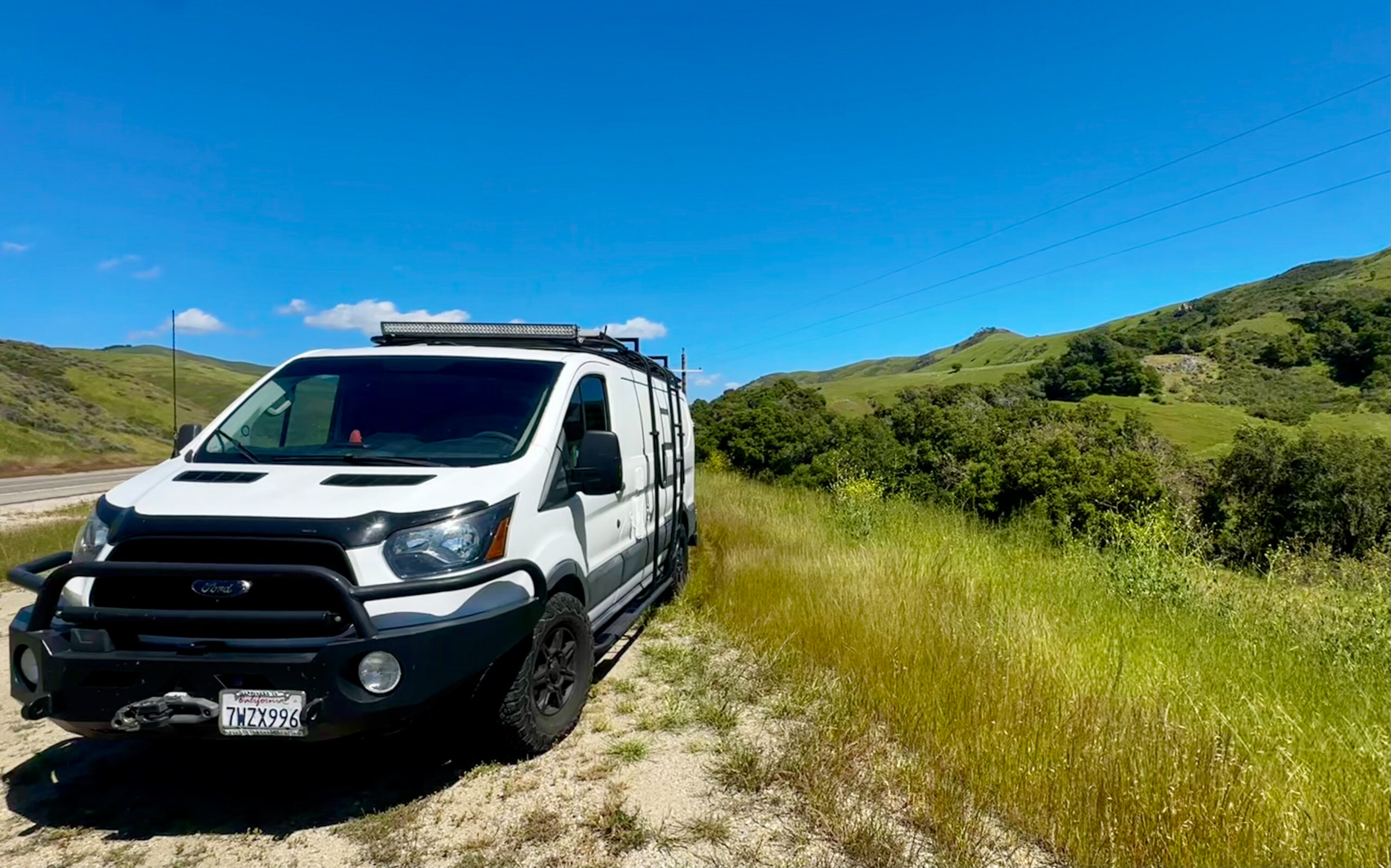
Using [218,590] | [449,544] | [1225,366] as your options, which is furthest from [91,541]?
[1225,366]

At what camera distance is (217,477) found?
3.34m

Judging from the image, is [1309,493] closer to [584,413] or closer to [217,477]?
[584,413]

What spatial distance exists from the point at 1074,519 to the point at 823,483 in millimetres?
11701

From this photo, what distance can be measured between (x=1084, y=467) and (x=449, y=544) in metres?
35.9

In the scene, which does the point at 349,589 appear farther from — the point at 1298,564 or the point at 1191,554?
the point at 1298,564

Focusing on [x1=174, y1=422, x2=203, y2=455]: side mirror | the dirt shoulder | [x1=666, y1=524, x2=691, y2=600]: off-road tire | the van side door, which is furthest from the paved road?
the van side door

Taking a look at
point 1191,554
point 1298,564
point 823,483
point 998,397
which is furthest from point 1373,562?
point 998,397

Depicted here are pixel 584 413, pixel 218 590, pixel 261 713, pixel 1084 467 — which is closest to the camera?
pixel 261 713

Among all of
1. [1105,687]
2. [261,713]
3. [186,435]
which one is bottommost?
[1105,687]

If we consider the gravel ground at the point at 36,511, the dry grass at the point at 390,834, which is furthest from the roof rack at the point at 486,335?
the gravel ground at the point at 36,511

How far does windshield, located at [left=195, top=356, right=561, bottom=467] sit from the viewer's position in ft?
12.3

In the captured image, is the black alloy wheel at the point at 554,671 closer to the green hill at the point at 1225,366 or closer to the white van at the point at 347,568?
the white van at the point at 347,568

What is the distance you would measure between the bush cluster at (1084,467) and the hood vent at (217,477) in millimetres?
20822

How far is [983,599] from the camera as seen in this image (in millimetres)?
5410
